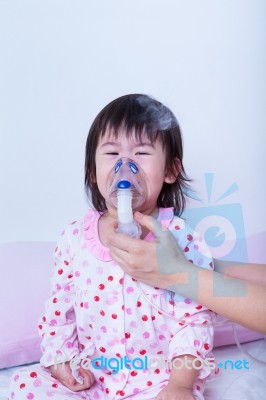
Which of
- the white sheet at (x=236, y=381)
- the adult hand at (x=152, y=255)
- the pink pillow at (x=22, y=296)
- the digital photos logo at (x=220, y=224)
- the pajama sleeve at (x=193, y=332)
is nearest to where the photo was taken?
the adult hand at (x=152, y=255)

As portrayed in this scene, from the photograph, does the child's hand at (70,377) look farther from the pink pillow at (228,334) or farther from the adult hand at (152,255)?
the pink pillow at (228,334)

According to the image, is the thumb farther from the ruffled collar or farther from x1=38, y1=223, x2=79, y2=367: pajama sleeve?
x1=38, y1=223, x2=79, y2=367: pajama sleeve

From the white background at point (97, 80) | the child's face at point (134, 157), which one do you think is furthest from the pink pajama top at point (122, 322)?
the white background at point (97, 80)

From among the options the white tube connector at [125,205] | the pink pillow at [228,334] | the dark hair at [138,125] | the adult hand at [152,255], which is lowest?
the pink pillow at [228,334]

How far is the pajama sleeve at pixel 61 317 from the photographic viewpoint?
1336mm

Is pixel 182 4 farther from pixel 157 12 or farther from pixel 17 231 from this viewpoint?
pixel 17 231

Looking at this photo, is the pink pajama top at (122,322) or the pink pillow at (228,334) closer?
the pink pajama top at (122,322)

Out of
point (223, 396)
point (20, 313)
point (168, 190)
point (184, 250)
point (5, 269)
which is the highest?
point (168, 190)

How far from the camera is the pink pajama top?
128cm

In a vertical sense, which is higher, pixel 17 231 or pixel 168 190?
pixel 168 190

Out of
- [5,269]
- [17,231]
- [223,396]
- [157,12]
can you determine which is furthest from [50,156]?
[223,396]

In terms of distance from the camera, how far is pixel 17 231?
1.68 m

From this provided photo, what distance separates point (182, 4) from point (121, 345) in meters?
0.94

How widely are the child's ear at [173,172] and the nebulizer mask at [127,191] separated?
0.35 feet
